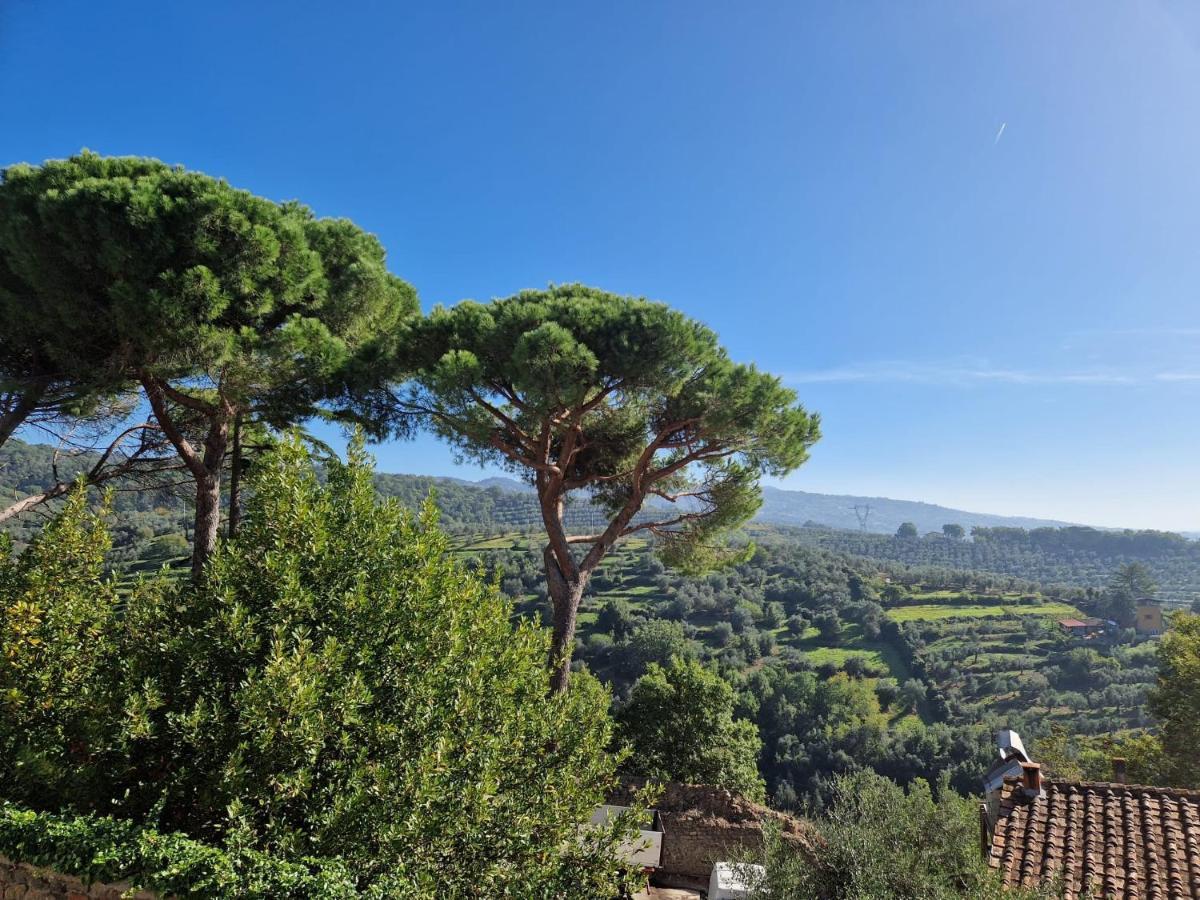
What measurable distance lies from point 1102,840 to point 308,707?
8.62m

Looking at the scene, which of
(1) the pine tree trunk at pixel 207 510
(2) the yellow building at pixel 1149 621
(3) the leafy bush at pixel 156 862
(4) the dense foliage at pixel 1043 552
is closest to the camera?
(3) the leafy bush at pixel 156 862

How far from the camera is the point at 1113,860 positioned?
6.45 meters

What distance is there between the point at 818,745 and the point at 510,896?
128 ft

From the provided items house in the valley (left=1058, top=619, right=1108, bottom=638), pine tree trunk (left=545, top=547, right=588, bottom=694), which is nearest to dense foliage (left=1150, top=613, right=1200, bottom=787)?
pine tree trunk (left=545, top=547, right=588, bottom=694)

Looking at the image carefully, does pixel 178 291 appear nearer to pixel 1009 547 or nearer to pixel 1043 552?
pixel 1009 547

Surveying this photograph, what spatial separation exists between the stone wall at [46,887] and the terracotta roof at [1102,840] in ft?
24.0

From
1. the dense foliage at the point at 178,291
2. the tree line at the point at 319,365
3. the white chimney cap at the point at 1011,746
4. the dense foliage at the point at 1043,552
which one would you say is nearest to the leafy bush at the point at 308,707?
the tree line at the point at 319,365

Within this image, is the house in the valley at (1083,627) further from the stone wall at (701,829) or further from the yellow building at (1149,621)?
the stone wall at (701,829)

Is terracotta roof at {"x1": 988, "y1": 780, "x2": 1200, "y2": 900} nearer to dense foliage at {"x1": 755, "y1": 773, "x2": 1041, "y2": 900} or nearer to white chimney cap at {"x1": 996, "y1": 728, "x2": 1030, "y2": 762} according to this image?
dense foliage at {"x1": 755, "y1": 773, "x2": 1041, "y2": 900}

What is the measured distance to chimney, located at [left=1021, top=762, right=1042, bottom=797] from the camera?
25.0ft

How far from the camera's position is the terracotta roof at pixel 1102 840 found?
6.10 meters

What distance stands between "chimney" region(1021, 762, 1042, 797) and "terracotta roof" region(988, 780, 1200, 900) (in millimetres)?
84

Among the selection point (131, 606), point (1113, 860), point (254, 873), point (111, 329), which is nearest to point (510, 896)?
point (254, 873)

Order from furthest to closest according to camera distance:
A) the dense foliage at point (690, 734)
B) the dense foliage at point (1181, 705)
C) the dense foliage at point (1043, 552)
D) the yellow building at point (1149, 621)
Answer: the dense foliage at point (1043, 552)
the yellow building at point (1149, 621)
the dense foliage at point (1181, 705)
the dense foliage at point (690, 734)
